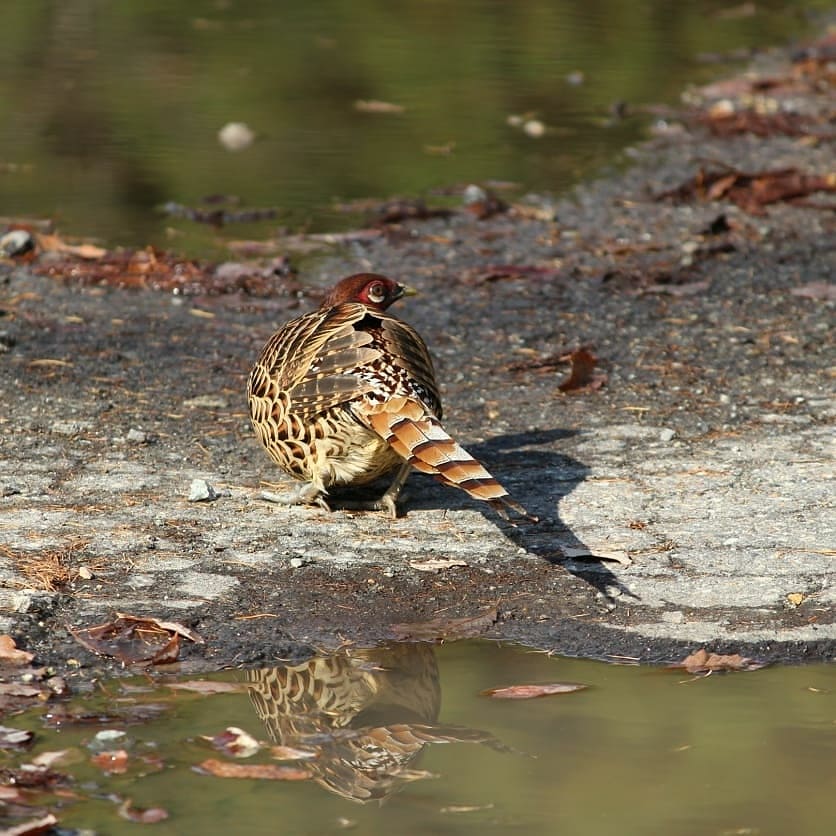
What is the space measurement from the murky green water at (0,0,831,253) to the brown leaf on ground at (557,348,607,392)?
2.89 meters

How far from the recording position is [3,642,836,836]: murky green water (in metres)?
3.64

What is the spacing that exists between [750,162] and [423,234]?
3.08 meters

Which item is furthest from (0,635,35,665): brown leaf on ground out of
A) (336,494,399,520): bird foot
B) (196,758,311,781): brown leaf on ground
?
(336,494,399,520): bird foot

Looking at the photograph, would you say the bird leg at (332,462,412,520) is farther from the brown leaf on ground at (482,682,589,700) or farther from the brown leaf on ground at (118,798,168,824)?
the brown leaf on ground at (118,798,168,824)

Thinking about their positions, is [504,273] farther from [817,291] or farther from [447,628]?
[447,628]

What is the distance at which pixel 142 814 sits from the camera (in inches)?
141

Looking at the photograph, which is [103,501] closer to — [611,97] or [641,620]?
[641,620]

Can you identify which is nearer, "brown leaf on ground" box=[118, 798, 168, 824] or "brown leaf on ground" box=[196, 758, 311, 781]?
"brown leaf on ground" box=[118, 798, 168, 824]

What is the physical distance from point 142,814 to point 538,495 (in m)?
2.62

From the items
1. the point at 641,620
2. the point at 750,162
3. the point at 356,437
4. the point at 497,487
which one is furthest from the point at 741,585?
the point at 750,162

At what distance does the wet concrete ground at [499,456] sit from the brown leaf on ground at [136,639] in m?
0.06

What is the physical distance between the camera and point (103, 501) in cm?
565

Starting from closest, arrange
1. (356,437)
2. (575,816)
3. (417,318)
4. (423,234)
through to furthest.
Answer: (575,816) → (356,437) → (417,318) → (423,234)

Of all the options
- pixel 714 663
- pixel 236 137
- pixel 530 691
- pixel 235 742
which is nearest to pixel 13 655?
pixel 235 742
